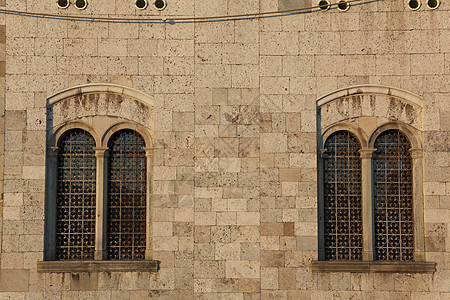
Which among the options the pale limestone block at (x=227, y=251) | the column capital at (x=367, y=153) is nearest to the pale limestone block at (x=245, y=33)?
the column capital at (x=367, y=153)

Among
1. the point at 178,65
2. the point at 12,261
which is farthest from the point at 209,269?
the point at 178,65

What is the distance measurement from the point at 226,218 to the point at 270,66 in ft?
11.7

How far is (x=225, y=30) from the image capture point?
1490 cm

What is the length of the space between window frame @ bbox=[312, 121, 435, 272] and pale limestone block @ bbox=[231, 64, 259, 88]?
1.98 m

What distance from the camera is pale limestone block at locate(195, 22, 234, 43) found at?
14.9 metres

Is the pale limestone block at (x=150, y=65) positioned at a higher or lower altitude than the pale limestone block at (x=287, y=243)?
higher

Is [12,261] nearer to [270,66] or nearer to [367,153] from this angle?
[270,66]

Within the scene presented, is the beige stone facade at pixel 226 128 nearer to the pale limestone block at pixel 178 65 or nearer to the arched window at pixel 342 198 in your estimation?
the pale limestone block at pixel 178 65

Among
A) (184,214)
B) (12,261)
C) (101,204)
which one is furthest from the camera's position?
(101,204)

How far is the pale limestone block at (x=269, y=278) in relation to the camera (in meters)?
14.4

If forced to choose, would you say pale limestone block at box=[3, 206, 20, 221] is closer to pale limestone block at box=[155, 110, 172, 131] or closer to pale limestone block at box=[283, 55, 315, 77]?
pale limestone block at box=[155, 110, 172, 131]

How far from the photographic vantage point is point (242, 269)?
47.2 ft

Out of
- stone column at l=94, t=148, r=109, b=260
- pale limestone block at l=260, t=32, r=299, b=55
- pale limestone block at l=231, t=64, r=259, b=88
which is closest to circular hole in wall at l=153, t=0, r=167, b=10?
pale limestone block at l=231, t=64, r=259, b=88

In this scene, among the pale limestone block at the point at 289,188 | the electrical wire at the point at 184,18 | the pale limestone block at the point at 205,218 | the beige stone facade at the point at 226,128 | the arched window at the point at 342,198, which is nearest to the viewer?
the beige stone facade at the point at 226,128
